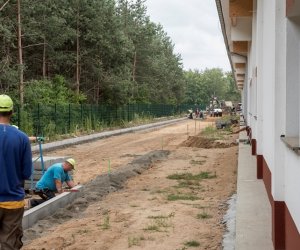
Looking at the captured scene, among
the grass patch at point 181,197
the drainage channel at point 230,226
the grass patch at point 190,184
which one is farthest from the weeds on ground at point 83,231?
the grass patch at point 190,184

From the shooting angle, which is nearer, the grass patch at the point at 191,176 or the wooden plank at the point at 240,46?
the grass patch at the point at 191,176

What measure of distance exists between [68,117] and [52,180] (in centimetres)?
2293

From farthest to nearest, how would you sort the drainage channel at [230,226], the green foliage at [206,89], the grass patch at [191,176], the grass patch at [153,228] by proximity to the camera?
the green foliage at [206,89] → the grass patch at [191,176] → the grass patch at [153,228] → the drainage channel at [230,226]

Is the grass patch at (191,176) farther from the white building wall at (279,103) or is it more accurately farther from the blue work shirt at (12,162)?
the blue work shirt at (12,162)

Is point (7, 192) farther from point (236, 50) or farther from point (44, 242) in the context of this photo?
point (236, 50)

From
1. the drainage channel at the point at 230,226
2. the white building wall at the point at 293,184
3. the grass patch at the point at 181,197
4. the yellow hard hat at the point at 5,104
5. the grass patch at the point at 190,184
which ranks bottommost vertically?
the grass patch at the point at 190,184

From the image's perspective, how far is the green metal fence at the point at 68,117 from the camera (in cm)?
2640

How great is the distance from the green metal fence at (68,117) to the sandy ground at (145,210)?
9.55m

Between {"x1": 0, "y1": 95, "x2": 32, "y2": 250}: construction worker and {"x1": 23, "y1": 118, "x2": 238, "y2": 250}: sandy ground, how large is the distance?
2.40 meters

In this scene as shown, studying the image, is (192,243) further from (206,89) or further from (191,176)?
(206,89)

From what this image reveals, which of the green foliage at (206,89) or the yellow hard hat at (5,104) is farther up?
the green foliage at (206,89)

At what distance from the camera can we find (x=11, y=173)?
4.70 metres

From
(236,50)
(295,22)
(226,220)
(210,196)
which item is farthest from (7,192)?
(236,50)

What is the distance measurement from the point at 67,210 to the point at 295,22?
6.16 metres
